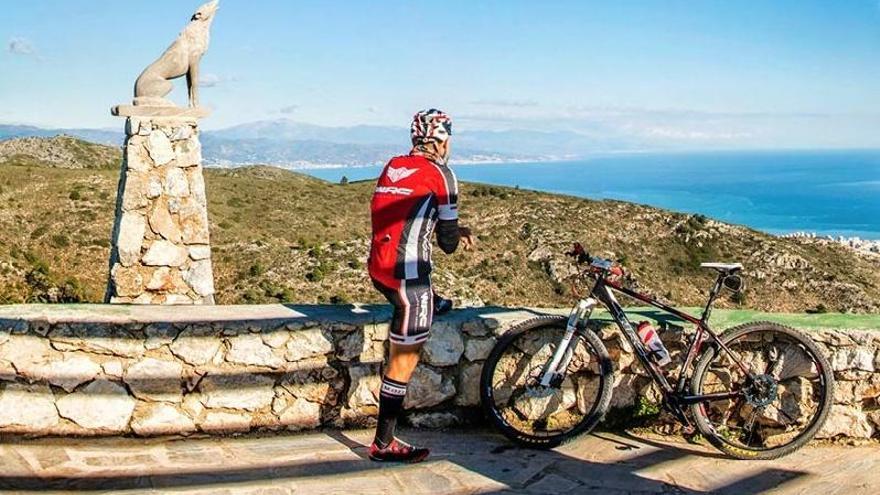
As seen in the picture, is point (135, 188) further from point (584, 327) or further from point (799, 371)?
point (799, 371)

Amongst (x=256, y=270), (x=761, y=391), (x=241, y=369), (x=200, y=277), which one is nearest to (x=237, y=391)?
(x=241, y=369)

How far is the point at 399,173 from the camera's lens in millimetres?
3795

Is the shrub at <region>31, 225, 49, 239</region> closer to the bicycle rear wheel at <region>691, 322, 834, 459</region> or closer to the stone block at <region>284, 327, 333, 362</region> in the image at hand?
the stone block at <region>284, 327, 333, 362</region>

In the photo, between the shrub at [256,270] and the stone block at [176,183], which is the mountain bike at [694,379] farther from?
the shrub at [256,270]

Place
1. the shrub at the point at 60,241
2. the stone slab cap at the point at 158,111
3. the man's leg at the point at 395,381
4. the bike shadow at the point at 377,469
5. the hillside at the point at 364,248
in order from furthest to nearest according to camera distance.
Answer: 1. the shrub at the point at 60,241
2. the hillside at the point at 364,248
3. the stone slab cap at the point at 158,111
4. the man's leg at the point at 395,381
5. the bike shadow at the point at 377,469

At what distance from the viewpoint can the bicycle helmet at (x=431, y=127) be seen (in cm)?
388

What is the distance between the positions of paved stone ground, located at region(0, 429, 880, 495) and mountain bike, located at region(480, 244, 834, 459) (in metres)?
0.15

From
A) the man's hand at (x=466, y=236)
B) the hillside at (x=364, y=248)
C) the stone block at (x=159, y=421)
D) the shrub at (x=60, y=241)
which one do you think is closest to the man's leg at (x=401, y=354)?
the man's hand at (x=466, y=236)

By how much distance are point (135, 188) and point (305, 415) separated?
3.83m

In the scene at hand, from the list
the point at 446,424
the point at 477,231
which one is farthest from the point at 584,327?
the point at 477,231

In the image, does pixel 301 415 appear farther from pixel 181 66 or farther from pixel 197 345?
pixel 181 66

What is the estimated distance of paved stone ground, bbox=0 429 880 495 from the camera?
3561 mm

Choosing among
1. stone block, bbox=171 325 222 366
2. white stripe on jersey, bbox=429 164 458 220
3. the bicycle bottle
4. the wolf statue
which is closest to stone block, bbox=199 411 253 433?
stone block, bbox=171 325 222 366

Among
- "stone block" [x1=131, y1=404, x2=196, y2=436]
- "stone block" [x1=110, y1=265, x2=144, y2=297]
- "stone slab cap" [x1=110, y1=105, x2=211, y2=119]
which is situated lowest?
"stone block" [x1=131, y1=404, x2=196, y2=436]
